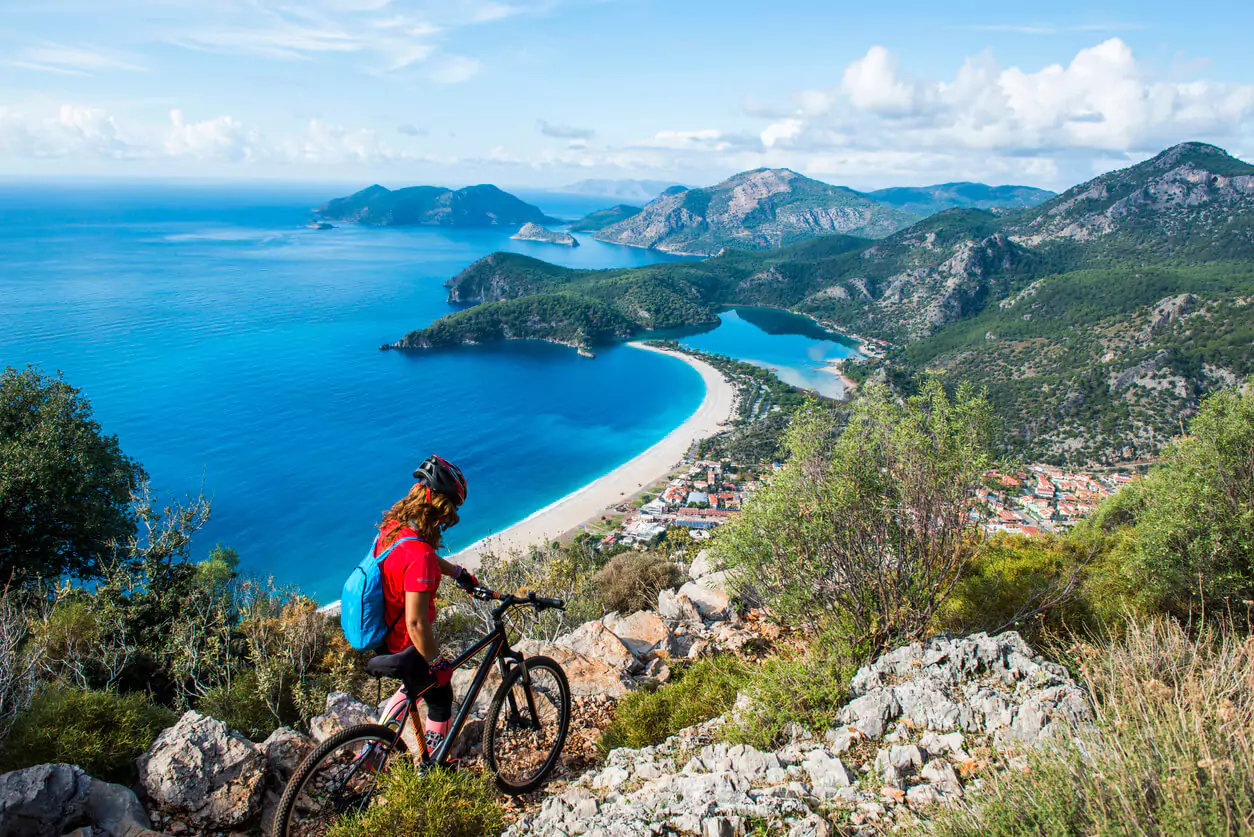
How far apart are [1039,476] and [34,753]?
62.2 m

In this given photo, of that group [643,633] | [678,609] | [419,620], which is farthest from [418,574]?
[678,609]

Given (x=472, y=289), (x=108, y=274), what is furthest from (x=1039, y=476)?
(x=108, y=274)

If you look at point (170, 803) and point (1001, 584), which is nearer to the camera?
point (170, 803)

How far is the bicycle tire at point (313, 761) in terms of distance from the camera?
134 inches

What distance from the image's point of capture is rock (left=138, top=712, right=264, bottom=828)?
176 inches

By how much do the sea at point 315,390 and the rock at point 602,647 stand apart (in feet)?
85.4

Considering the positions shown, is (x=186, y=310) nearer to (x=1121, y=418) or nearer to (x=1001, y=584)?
(x=1001, y=584)

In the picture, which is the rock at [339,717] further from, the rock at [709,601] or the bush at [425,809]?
the rock at [709,601]

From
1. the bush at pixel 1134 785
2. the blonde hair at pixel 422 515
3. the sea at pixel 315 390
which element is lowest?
the sea at pixel 315 390

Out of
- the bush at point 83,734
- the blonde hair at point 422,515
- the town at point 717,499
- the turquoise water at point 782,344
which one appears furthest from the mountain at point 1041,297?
the bush at point 83,734

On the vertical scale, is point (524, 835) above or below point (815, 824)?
below

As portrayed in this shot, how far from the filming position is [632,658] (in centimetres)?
823

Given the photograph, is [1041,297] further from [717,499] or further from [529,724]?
[529,724]

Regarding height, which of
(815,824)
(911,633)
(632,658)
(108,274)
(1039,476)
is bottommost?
(1039,476)
